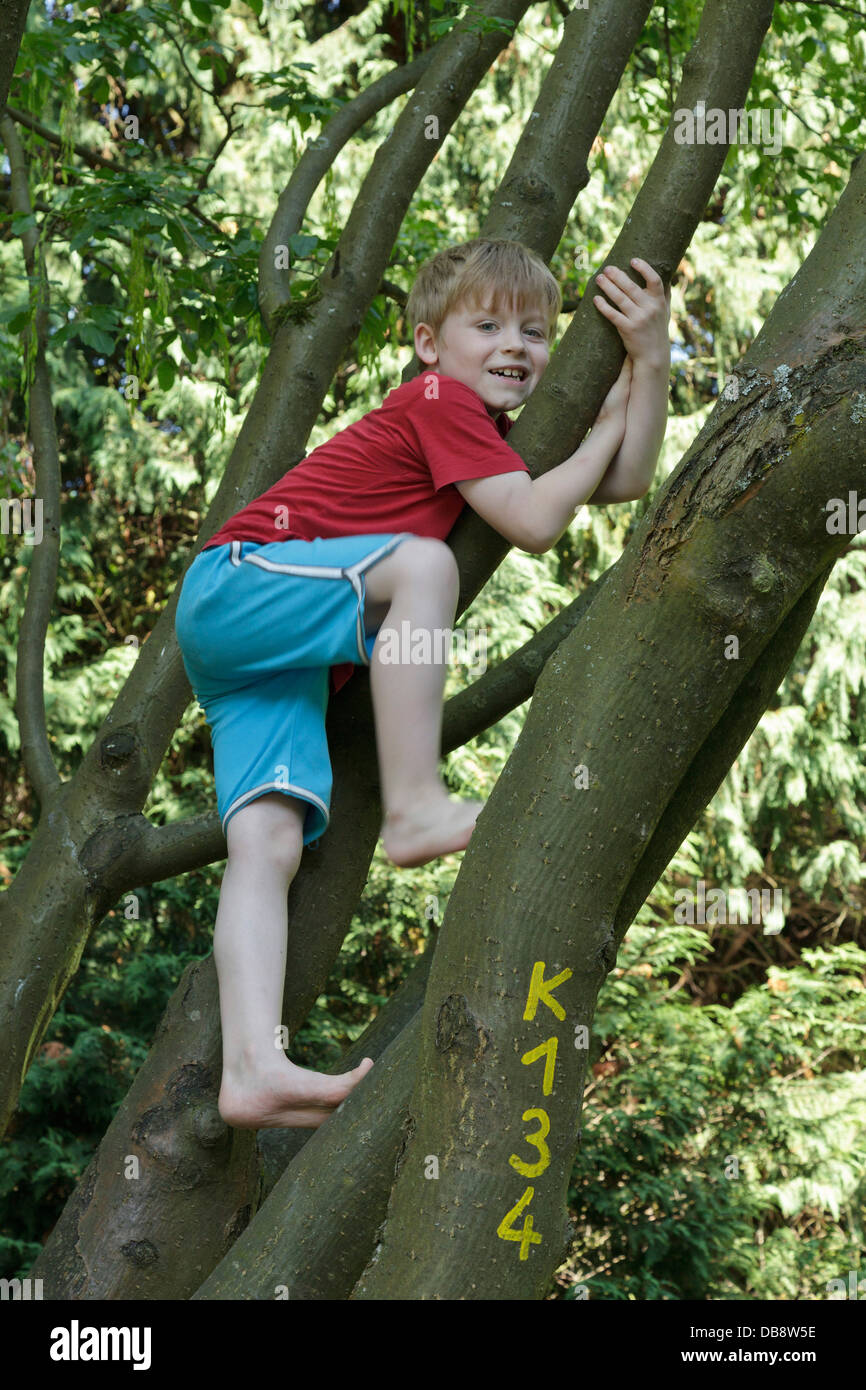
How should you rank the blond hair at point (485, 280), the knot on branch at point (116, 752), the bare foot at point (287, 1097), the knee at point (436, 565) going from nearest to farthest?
the bare foot at point (287, 1097) → the knee at point (436, 565) → the blond hair at point (485, 280) → the knot on branch at point (116, 752)

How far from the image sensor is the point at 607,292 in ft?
6.20

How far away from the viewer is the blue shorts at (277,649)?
196 centimetres

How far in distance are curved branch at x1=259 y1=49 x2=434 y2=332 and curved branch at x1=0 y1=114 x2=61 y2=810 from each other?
0.64 m

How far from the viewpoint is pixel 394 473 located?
2.07m

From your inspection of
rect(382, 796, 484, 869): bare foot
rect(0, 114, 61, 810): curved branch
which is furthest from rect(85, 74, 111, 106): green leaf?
rect(382, 796, 484, 869): bare foot

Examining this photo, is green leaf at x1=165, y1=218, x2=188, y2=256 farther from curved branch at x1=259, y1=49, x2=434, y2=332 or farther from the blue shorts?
the blue shorts

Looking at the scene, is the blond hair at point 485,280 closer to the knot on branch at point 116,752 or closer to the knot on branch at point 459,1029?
the knot on branch at point 116,752

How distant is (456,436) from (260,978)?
0.89m

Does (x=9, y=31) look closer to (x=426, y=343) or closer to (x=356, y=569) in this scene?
(x=426, y=343)

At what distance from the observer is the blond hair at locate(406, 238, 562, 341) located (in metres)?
2.20

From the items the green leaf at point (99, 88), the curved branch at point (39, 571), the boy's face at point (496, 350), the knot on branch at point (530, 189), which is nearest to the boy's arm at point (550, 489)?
the boy's face at point (496, 350)

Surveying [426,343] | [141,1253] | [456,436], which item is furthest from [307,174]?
[141,1253]
